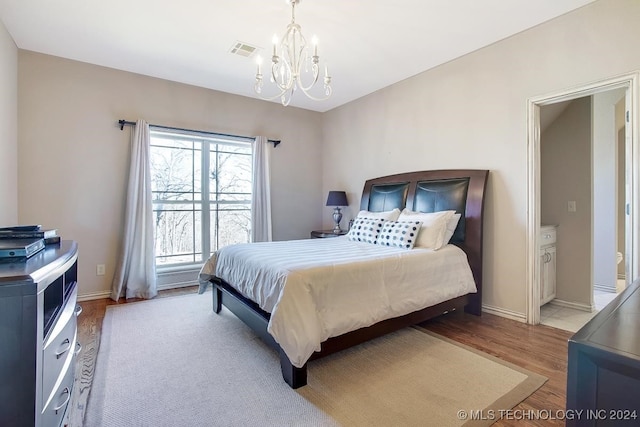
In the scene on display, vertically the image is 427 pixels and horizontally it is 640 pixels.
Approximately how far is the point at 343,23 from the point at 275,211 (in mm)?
2907

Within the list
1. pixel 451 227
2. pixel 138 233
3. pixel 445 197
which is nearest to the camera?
pixel 451 227

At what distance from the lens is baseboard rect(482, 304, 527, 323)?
9.49ft

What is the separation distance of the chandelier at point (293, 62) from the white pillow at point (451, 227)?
5.69 ft

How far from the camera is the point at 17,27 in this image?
9.16ft

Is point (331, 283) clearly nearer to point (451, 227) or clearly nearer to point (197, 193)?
point (451, 227)

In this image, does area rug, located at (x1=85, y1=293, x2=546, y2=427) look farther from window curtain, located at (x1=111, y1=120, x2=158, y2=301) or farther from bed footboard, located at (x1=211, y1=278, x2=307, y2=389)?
window curtain, located at (x1=111, y1=120, x2=158, y2=301)

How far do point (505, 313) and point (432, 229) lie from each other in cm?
111

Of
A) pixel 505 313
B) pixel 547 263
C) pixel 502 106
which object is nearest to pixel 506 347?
pixel 505 313

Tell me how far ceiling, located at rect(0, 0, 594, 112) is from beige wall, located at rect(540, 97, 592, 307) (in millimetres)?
1330

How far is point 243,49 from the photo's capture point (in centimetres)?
319

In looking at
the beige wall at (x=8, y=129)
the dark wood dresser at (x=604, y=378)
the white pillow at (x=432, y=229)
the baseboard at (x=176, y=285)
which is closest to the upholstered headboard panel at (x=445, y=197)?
the white pillow at (x=432, y=229)

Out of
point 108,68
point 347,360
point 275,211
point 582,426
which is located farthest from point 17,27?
point 582,426

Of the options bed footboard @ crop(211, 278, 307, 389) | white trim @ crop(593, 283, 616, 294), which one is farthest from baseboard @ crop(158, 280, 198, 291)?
white trim @ crop(593, 283, 616, 294)

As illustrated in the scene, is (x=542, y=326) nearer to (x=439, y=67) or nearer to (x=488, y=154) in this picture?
(x=488, y=154)
